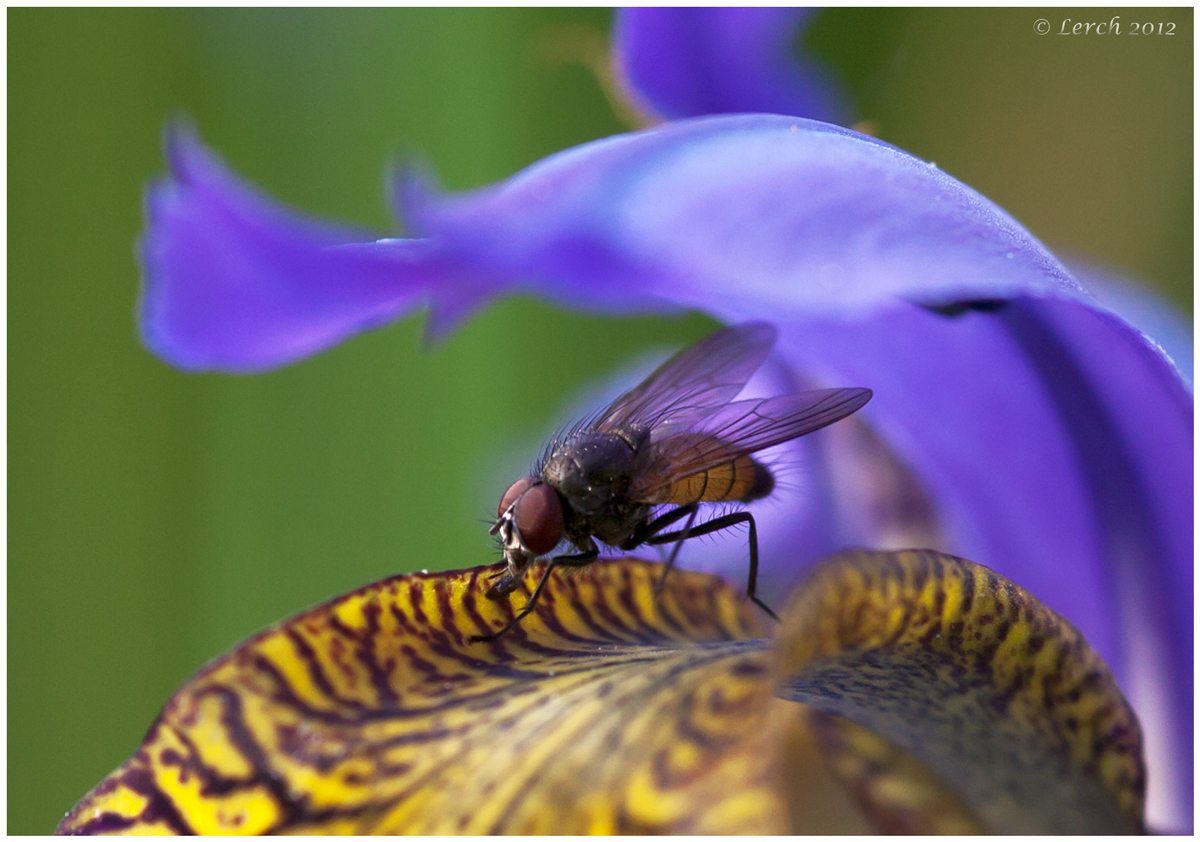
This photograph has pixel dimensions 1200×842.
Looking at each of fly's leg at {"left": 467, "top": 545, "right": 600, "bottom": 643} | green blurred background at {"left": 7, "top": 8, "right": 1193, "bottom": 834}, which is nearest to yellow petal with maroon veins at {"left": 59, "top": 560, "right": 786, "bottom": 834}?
fly's leg at {"left": 467, "top": 545, "right": 600, "bottom": 643}

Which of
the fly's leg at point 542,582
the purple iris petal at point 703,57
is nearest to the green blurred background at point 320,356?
the purple iris petal at point 703,57

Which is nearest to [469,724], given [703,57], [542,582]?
[542,582]

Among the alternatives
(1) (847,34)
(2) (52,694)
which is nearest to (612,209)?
(2) (52,694)

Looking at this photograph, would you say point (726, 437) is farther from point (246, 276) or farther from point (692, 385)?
point (246, 276)

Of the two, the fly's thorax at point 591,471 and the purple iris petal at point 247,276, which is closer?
the purple iris petal at point 247,276

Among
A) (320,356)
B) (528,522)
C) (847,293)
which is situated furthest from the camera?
(320,356)

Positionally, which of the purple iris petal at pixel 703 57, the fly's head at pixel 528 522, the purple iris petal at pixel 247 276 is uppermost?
the purple iris petal at pixel 703 57

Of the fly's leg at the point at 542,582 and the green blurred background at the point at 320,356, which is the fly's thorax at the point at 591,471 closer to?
the fly's leg at the point at 542,582
